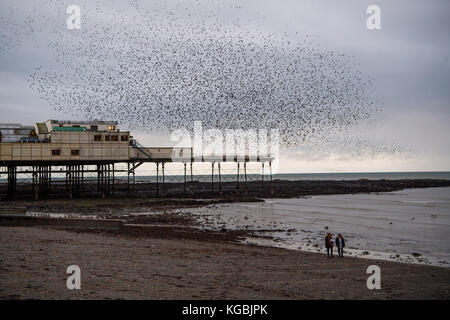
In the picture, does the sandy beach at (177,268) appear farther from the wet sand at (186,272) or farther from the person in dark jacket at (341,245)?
the person in dark jacket at (341,245)

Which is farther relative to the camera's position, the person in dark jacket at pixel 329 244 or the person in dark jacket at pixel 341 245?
the person in dark jacket at pixel 341 245

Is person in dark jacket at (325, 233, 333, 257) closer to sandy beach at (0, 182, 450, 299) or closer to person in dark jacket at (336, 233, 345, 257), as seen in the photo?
person in dark jacket at (336, 233, 345, 257)

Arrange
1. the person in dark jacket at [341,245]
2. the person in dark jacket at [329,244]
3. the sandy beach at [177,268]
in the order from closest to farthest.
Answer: the sandy beach at [177,268], the person in dark jacket at [329,244], the person in dark jacket at [341,245]

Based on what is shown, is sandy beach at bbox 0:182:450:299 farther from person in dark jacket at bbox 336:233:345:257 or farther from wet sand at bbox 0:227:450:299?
person in dark jacket at bbox 336:233:345:257

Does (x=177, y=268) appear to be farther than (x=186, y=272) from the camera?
Yes

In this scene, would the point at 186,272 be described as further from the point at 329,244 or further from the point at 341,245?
the point at 341,245

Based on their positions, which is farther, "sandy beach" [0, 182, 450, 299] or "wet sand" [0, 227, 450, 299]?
"sandy beach" [0, 182, 450, 299]

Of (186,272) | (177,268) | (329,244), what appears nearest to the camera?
(186,272)

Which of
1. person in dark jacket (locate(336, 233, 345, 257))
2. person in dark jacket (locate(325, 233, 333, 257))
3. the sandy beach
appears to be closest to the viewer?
the sandy beach

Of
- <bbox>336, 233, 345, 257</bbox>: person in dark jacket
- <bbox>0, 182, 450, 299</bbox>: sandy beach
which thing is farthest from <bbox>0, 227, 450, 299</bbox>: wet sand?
<bbox>336, 233, 345, 257</bbox>: person in dark jacket

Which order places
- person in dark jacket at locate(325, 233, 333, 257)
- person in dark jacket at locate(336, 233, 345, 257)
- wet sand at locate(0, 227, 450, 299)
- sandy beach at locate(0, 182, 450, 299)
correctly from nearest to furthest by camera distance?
wet sand at locate(0, 227, 450, 299)
sandy beach at locate(0, 182, 450, 299)
person in dark jacket at locate(325, 233, 333, 257)
person in dark jacket at locate(336, 233, 345, 257)

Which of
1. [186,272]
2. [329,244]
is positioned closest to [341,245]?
[329,244]

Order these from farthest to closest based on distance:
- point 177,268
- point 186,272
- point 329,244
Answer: point 329,244 → point 177,268 → point 186,272

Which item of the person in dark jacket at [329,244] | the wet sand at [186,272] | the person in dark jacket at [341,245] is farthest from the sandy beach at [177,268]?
the person in dark jacket at [341,245]
